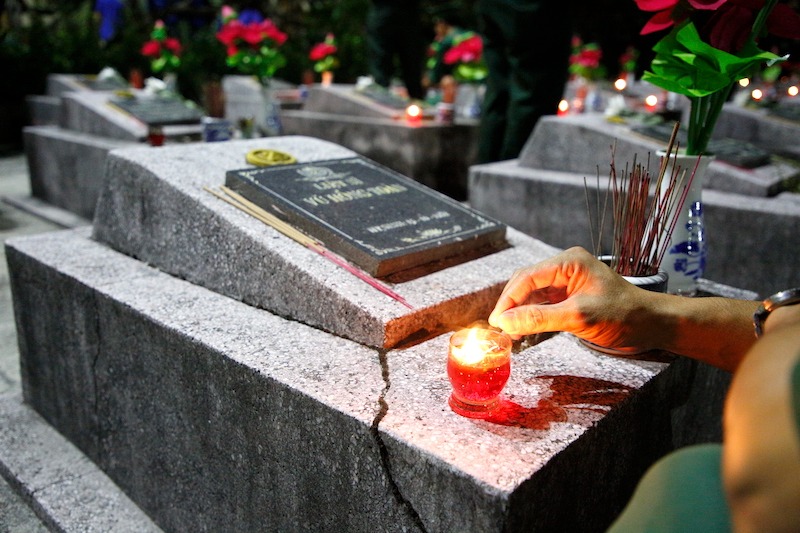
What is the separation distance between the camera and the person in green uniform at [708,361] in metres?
0.56

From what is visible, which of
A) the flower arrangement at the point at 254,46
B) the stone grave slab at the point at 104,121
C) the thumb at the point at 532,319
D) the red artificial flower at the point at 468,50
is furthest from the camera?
the red artificial flower at the point at 468,50

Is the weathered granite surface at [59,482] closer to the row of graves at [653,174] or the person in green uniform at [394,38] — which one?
the row of graves at [653,174]

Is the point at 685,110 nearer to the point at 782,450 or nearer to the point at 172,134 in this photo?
the point at 172,134

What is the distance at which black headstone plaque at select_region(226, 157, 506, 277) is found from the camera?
6.22 feet

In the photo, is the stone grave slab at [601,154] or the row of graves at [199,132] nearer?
the stone grave slab at [601,154]

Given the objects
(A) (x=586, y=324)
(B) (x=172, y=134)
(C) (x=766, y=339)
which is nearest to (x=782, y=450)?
(C) (x=766, y=339)

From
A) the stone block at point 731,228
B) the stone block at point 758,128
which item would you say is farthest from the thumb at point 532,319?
the stone block at point 758,128

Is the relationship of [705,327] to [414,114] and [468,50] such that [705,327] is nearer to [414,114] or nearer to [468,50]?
[414,114]

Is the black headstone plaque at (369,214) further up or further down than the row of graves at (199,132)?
further up

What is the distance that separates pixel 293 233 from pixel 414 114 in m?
4.17

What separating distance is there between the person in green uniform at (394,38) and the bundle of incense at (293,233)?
5915 mm

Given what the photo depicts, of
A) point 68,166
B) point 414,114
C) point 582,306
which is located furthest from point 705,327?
point 68,166

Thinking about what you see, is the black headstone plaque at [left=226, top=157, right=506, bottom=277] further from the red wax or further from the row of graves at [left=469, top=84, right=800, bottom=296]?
the row of graves at [left=469, top=84, right=800, bottom=296]

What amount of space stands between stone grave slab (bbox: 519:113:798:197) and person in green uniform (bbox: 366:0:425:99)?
153 inches
